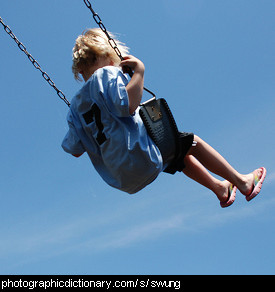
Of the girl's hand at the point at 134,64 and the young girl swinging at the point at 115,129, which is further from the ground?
the girl's hand at the point at 134,64

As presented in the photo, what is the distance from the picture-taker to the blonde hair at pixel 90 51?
2.73 m

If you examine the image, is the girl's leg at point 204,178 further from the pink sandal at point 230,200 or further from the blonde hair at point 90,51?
the blonde hair at point 90,51

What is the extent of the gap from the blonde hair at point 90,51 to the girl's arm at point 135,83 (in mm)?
295

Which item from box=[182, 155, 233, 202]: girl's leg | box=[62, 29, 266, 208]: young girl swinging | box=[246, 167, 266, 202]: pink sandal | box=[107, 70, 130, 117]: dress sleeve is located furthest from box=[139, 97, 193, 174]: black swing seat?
box=[246, 167, 266, 202]: pink sandal

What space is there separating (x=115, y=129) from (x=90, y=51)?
2.13 ft

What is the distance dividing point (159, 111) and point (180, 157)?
1.28 feet

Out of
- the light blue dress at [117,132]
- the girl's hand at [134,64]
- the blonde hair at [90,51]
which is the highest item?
the blonde hair at [90,51]

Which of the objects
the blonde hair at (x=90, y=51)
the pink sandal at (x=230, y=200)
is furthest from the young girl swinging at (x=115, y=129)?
the pink sandal at (x=230, y=200)

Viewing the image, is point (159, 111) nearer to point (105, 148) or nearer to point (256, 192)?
point (105, 148)

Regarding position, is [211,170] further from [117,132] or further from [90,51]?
[90,51]

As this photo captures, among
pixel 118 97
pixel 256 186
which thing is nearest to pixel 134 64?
pixel 118 97

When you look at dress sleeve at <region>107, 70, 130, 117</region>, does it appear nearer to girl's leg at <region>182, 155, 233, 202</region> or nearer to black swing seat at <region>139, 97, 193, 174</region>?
black swing seat at <region>139, 97, 193, 174</region>

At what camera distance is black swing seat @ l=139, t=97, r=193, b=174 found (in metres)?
2.52
